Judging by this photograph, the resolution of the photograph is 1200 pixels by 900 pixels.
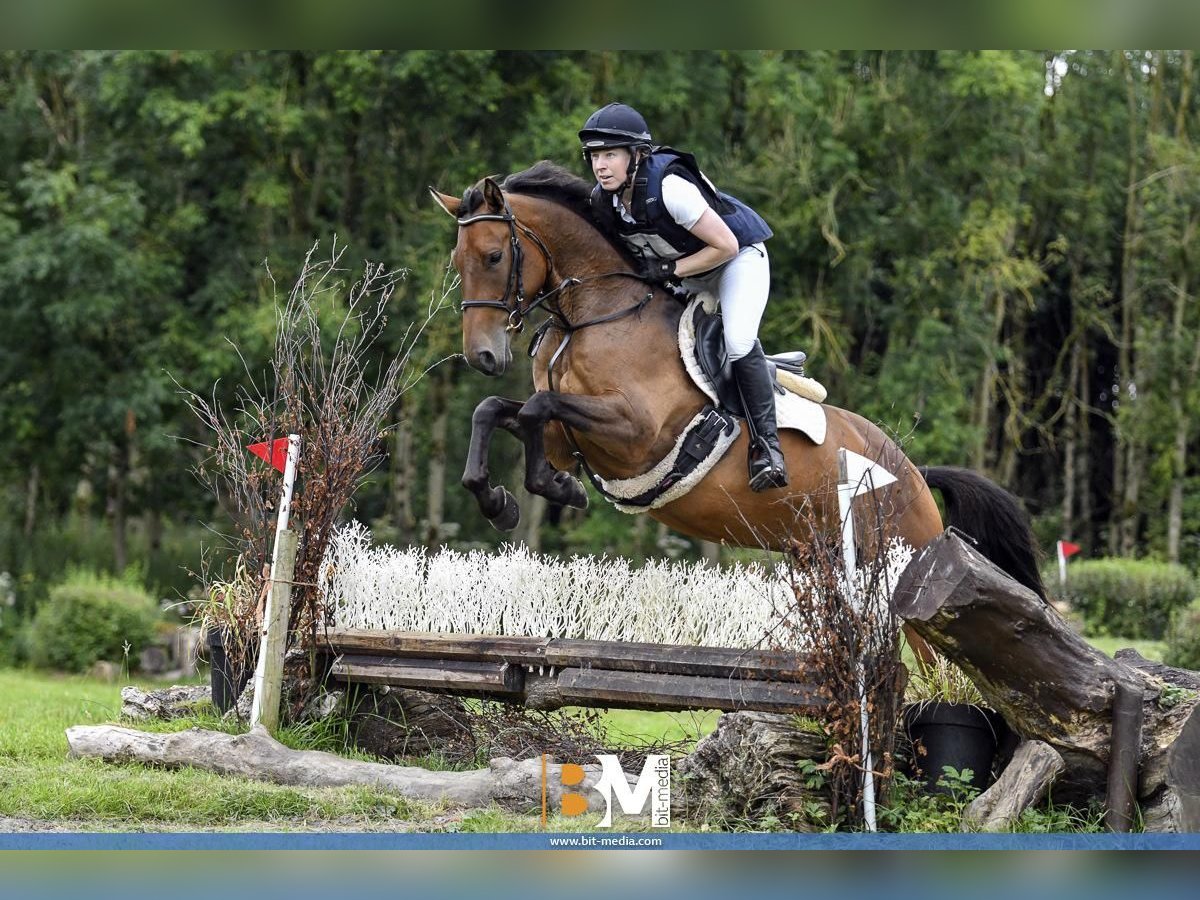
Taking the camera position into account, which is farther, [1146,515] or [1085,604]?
[1146,515]

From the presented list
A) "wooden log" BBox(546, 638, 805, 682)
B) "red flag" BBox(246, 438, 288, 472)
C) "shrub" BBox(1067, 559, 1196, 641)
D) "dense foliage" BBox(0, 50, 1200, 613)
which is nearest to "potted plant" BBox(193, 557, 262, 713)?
"red flag" BBox(246, 438, 288, 472)

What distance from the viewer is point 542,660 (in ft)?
16.6

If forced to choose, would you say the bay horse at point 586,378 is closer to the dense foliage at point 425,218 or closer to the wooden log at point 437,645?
the wooden log at point 437,645

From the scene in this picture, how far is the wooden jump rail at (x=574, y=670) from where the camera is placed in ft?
15.3

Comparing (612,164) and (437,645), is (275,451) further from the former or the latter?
(612,164)

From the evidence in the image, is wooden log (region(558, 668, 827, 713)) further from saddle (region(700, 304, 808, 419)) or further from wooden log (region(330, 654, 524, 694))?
saddle (region(700, 304, 808, 419))

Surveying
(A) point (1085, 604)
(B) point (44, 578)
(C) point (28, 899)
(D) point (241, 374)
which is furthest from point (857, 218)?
(C) point (28, 899)

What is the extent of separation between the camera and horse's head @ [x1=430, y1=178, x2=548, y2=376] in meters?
4.85

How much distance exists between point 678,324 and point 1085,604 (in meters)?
10.2

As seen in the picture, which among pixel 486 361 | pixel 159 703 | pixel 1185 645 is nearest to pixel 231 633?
pixel 159 703

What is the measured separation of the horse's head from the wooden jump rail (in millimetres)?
1078

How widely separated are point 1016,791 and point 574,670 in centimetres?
158
